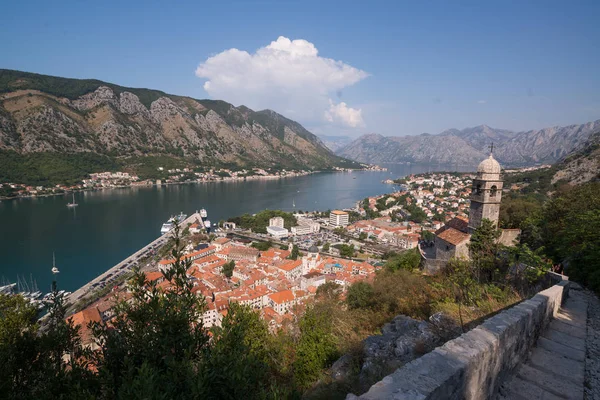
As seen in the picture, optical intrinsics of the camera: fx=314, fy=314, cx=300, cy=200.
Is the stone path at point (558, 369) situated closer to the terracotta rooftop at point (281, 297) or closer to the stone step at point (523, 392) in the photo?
the stone step at point (523, 392)

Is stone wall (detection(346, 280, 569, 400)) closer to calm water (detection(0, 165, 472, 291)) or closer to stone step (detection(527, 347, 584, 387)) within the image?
stone step (detection(527, 347, 584, 387))

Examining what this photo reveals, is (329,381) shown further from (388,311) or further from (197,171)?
(197,171)

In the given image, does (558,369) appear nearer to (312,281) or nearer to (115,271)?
(312,281)

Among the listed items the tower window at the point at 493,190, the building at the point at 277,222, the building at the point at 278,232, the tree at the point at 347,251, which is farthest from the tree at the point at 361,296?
the building at the point at 277,222

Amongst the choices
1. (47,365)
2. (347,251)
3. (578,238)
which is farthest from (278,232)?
(47,365)

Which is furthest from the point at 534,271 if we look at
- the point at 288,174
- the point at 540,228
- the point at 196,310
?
the point at 288,174

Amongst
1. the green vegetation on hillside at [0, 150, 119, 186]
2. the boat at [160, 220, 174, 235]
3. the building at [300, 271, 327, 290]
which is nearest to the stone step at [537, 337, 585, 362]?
the building at [300, 271, 327, 290]
